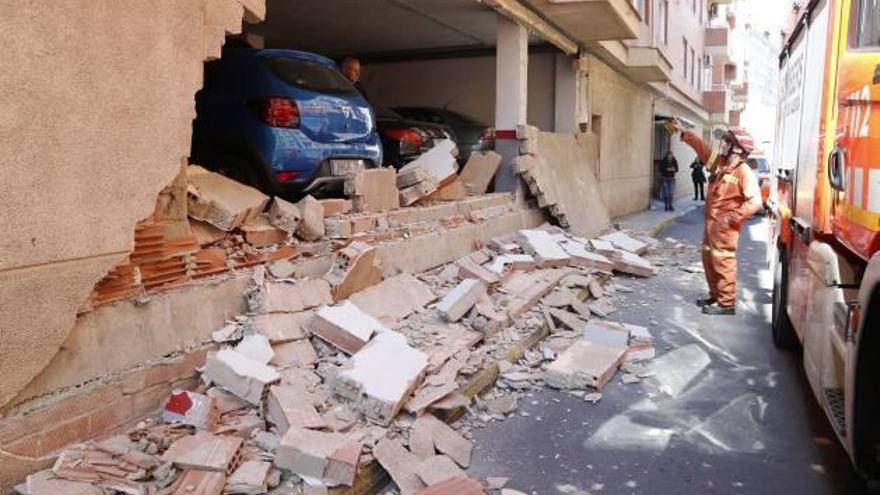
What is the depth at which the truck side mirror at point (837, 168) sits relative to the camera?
3.48 meters

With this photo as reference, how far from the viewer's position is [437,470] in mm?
3803

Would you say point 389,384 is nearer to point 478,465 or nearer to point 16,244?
point 478,465

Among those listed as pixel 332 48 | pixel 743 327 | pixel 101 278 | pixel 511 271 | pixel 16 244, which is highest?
pixel 332 48

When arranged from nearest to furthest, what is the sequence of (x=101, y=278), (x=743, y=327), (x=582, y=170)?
(x=101, y=278) → (x=743, y=327) → (x=582, y=170)

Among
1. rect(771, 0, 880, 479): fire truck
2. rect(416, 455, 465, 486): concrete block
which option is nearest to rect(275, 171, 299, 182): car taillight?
rect(416, 455, 465, 486): concrete block

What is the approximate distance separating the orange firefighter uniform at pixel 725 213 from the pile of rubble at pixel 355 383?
63.6 inches

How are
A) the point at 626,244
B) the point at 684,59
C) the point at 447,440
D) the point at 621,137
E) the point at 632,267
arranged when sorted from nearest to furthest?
the point at 447,440
the point at 632,267
the point at 626,244
the point at 621,137
the point at 684,59

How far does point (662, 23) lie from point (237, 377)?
22.7m

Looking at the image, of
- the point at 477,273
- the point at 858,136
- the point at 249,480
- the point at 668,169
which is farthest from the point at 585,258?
the point at 668,169

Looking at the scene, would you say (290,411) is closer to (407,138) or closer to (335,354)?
(335,354)

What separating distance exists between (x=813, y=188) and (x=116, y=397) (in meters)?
4.59

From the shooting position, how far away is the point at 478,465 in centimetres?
414

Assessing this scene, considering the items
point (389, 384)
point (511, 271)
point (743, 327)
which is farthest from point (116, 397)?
point (743, 327)

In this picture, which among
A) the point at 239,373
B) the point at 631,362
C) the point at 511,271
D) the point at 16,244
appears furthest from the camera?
the point at 511,271
